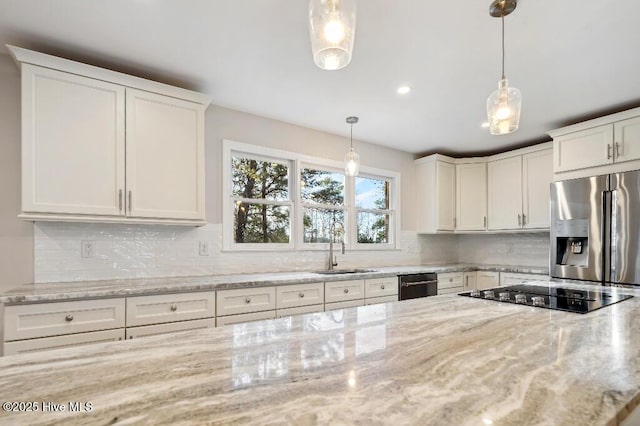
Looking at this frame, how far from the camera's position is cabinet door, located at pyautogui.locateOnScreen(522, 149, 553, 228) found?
380 cm

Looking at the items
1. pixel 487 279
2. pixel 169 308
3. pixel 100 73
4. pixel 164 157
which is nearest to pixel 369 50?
pixel 164 157

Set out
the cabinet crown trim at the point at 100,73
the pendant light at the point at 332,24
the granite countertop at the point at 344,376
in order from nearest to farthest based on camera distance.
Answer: the granite countertop at the point at 344,376, the pendant light at the point at 332,24, the cabinet crown trim at the point at 100,73

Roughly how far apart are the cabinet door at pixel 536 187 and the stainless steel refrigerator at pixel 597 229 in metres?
0.45

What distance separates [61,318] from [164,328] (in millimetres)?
535

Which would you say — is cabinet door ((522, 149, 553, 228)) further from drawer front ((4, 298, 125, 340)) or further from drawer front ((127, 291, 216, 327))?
drawer front ((4, 298, 125, 340))

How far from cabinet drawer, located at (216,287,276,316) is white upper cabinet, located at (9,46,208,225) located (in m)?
0.62

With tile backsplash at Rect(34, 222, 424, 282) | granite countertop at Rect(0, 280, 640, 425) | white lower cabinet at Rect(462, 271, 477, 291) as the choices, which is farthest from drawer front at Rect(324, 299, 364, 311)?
granite countertop at Rect(0, 280, 640, 425)

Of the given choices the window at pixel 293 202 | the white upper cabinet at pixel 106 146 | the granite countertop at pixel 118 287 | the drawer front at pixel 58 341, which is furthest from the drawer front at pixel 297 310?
the drawer front at pixel 58 341

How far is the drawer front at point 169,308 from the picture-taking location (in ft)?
6.91

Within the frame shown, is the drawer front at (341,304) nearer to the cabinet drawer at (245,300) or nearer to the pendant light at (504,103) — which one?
the cabinet drawer at (245,300)

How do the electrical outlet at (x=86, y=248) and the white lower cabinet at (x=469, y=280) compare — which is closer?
the electrical outlet at (x=86, y=248)

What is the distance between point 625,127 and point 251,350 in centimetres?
358

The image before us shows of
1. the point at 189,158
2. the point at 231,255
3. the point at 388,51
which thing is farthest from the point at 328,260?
the point at 388,51

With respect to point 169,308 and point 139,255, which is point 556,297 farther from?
point 139,255
